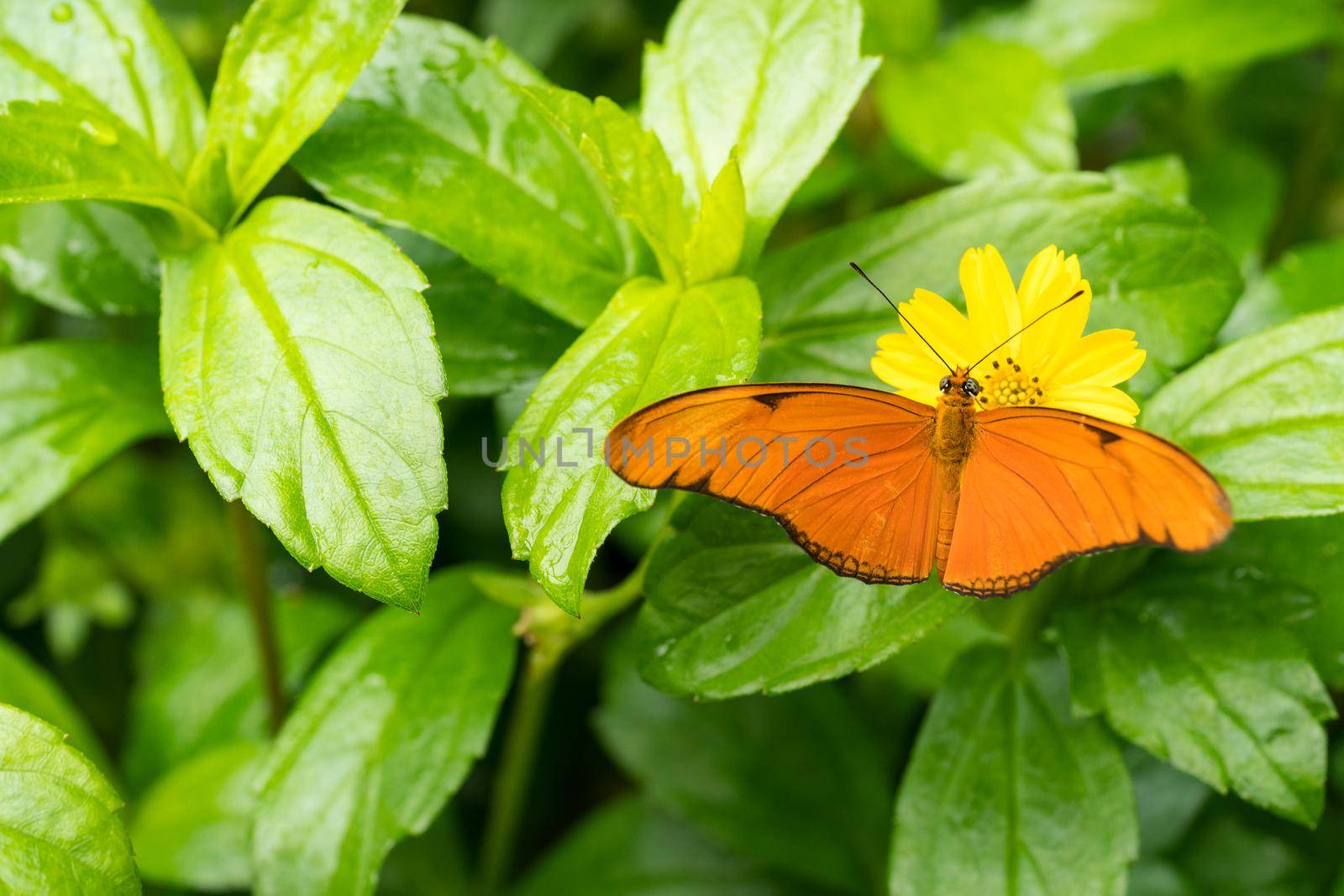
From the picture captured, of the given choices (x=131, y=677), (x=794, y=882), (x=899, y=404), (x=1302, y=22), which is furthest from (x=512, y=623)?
(x=1302, y=22)

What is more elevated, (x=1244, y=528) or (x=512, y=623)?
(x=1244, y=528)

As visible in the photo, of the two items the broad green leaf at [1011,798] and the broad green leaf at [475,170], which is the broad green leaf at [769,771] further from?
the broad green leaf at [475,170]

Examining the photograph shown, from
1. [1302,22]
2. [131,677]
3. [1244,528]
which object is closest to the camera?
[1244,528]

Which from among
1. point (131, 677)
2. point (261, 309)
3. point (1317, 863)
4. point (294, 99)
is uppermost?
point (294, 99)

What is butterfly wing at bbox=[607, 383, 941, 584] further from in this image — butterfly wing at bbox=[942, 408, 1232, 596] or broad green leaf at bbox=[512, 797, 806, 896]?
broad green leaf at bbox=[512, 797, 806, 896]

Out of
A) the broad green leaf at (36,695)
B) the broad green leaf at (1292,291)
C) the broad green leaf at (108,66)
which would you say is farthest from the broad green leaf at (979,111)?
the broad green leaf at (36,695)

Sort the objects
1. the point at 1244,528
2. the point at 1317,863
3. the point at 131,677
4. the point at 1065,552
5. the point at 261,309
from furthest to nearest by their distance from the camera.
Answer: the point at 131,677
the point at 1317,863
the point at 1244,528
the point at 261,309
the point at 1065,552

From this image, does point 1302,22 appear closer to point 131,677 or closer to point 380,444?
point 380,444
